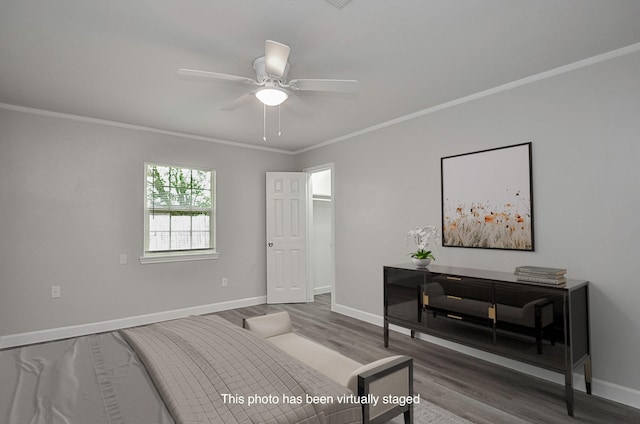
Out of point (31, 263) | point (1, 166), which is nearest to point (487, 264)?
point (31, 263)

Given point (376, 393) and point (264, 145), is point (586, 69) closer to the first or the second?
point (376, 393)

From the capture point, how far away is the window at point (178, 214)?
178 inches

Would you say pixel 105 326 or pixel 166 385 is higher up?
pixel 166 385

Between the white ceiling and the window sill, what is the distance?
75.5 inches

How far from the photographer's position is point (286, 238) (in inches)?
216

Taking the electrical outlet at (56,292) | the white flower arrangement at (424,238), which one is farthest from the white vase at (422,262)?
the electrical outlet at (56,292)

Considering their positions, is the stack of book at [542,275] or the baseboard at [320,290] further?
the baseboard at [320,290]

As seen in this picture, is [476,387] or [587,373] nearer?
[587,373]

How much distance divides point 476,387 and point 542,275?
1.02 metres

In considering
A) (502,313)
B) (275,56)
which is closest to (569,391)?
(502,313)

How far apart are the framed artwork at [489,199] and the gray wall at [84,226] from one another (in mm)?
3252

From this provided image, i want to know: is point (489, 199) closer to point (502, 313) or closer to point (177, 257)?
point (502, 313)

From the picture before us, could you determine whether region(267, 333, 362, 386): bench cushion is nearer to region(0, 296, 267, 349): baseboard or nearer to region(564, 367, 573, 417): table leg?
→ region(564, 367, 573, 417): table leg

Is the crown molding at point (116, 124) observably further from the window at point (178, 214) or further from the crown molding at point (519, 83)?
the crown molding at point (519, 83)
